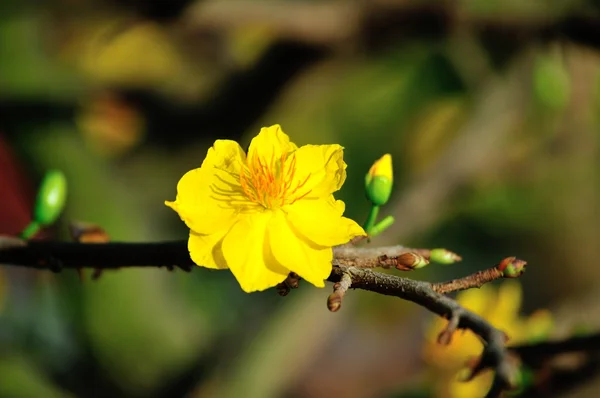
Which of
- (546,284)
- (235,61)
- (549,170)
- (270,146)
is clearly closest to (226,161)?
(270,146)

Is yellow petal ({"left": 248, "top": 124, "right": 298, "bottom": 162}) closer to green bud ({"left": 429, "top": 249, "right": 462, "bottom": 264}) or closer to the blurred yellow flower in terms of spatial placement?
green bud ({"left": 429, "top": 249, "right": 462, "bottom": 264})

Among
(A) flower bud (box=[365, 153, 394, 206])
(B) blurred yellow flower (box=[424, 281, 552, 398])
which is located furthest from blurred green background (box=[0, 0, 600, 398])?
(A) flower bud (box=[365, 153, 394, 206])

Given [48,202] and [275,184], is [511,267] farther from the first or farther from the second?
[48,202]

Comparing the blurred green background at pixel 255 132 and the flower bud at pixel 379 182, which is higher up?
the flower bud at pixel 379 182

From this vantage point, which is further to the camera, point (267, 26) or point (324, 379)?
point (324, 379)

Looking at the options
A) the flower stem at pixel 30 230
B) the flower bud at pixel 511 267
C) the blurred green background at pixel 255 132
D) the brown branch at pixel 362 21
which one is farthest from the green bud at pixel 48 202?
the brown branch at pixel 362 21

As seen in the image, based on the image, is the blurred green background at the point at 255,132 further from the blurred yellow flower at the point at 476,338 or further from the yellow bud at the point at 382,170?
the yellow bud at the point at 382,170

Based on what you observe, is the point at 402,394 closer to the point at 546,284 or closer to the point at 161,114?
the point at 161,114
